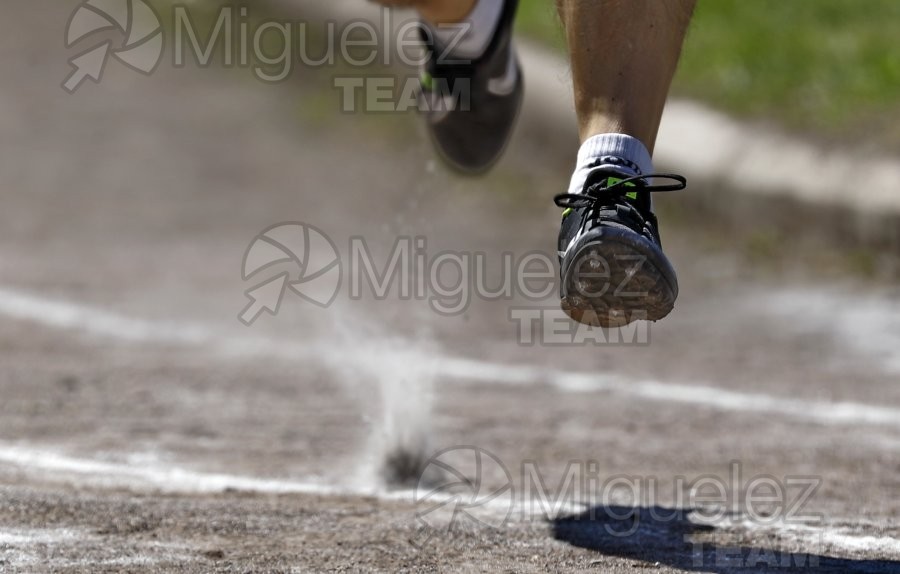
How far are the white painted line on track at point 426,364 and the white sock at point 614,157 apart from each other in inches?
48.2

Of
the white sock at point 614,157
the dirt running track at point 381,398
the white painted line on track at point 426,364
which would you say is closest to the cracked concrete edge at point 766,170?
the dirt running track at point 381,398

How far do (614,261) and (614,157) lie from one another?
0.90 feet

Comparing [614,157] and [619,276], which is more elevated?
[614,157]

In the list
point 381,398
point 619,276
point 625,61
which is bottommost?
point 381,398

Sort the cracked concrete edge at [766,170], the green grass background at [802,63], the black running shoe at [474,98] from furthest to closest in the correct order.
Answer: the green grass background at [802,63], the cracked concrete edge at [766,170], the black running shoe at [474,98]

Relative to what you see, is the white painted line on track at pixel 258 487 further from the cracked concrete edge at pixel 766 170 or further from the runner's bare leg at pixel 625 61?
the cracked concrete edge at pixel 766 170

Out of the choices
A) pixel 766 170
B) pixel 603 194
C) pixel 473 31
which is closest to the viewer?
pixel 603 194

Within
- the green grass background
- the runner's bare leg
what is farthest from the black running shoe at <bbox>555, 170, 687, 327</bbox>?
the green grass background

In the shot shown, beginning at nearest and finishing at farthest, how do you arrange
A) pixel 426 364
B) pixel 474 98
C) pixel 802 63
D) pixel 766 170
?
pixel 474 98, pixel 426 364, pixel 766 170, pixel 802 63

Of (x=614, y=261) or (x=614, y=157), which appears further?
(x=614, y=157)

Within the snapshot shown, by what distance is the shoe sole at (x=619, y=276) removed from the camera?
2.40 meters

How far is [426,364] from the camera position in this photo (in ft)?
13.5

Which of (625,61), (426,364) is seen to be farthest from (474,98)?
(625,61)

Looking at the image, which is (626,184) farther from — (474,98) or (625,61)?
(474,98)
